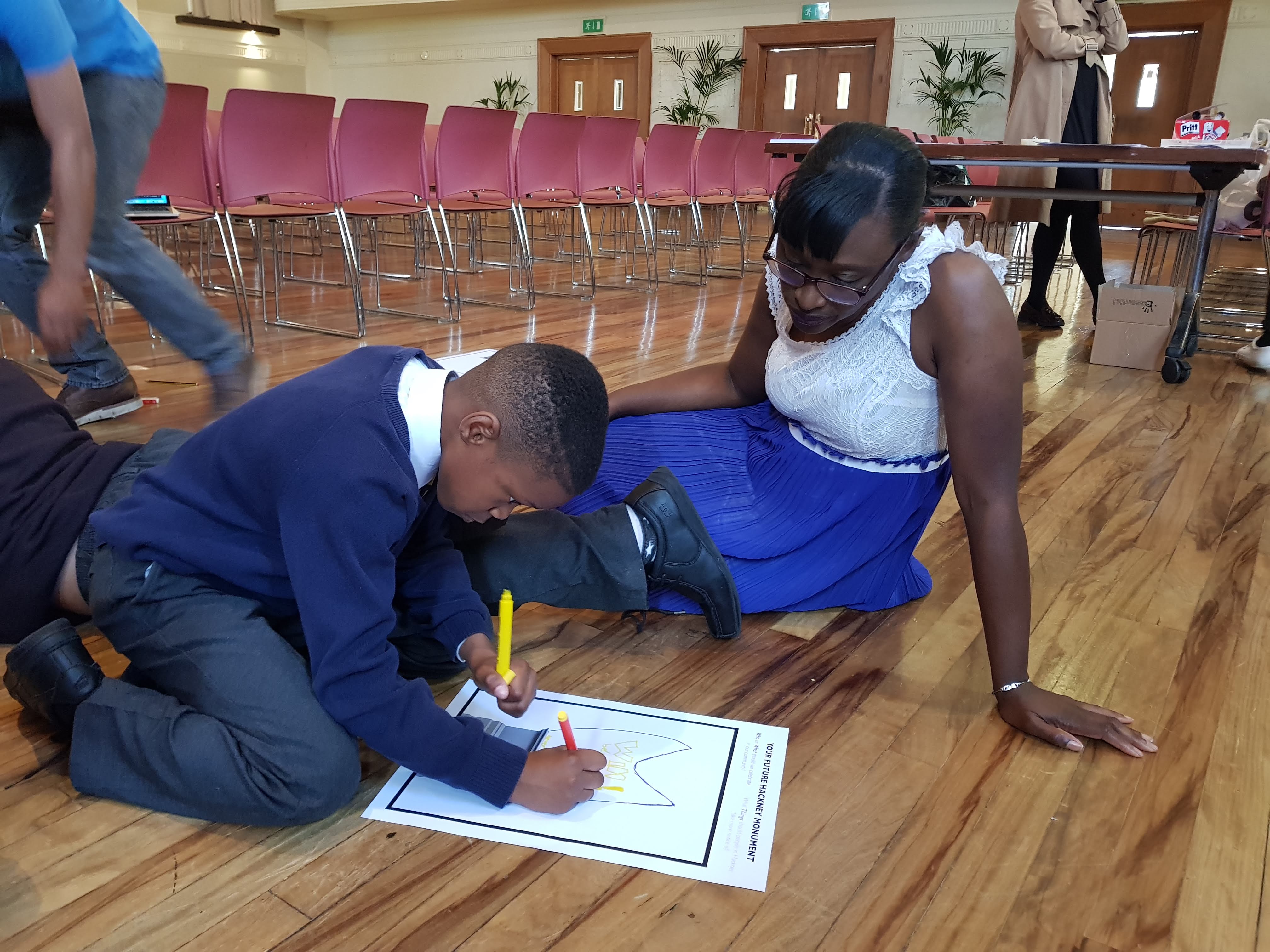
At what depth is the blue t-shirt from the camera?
50.3 inches

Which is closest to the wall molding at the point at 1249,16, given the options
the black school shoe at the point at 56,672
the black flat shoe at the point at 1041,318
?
the black flat shoe at the point at 1041,318

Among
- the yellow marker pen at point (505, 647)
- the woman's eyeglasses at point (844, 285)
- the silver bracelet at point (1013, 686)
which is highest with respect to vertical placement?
the woman's eyeglasses at point (844, 285)

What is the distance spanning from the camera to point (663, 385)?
5.58 feet

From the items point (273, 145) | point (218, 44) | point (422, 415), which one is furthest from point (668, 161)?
point (218, 44)

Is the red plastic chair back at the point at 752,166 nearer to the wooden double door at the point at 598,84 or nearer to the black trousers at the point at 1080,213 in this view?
the black trousers at the point at 1080,213

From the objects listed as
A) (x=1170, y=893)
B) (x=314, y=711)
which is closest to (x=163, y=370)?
(x=314, y=711)

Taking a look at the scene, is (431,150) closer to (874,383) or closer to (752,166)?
(752,166)

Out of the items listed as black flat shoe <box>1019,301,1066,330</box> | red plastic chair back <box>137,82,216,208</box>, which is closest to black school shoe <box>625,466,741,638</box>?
red plastic chair back <box>137,82,216,208</box>

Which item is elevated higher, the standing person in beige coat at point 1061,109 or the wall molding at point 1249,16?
the wall molding at point 1249,16

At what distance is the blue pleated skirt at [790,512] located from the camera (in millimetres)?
1498

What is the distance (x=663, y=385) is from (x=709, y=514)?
303 mm

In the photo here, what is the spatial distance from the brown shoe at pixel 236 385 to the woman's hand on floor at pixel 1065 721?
5.07 feet

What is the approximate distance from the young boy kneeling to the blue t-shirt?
2.21 feet

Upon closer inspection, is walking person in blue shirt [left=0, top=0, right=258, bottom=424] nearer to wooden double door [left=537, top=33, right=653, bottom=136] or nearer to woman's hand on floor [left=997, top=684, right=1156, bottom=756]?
woman's hand on floor [left=997, top=684, right=1156, bottom=756]
